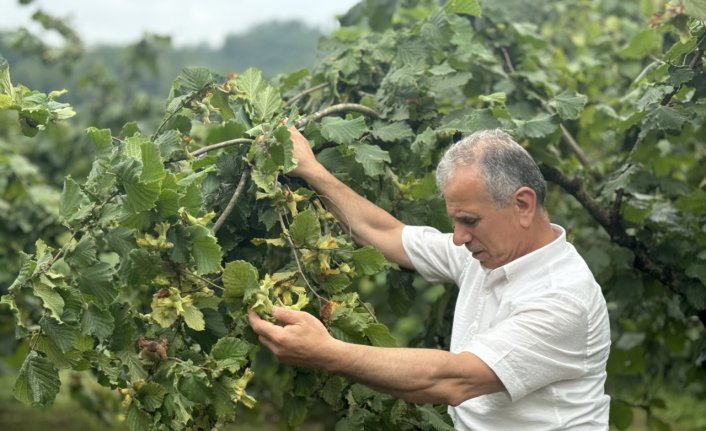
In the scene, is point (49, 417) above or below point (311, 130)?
below

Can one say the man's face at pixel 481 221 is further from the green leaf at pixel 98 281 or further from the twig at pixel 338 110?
the green leaf at pixel 98 281

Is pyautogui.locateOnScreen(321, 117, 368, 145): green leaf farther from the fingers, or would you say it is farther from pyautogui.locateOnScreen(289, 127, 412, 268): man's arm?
the fingers

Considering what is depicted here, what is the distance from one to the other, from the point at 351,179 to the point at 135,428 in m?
1.24

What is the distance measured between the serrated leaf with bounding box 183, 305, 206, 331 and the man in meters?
0.19

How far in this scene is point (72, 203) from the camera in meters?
2.79

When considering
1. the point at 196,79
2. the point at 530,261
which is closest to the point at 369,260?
the point at 530,261

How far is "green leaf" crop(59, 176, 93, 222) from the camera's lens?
278 cm

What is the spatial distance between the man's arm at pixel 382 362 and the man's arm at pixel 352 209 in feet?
2.41

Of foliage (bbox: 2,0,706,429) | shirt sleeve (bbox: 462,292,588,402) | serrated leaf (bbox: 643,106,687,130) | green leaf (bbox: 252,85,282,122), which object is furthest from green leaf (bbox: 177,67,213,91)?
serrated leaf (bbox: 643,106,687,130)

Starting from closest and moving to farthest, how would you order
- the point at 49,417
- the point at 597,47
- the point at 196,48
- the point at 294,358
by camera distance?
the point at 294,358 → the point at 597,47 → the point at 49,417 → the point at 196,48

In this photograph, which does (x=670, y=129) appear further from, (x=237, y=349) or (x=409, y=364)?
(x=237, y=349)

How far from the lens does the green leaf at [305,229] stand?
2994 millimetres

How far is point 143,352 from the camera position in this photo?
2863mm

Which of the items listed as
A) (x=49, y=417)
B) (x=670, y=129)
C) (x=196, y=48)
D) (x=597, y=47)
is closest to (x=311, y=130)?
→ (x=670, y=129)
